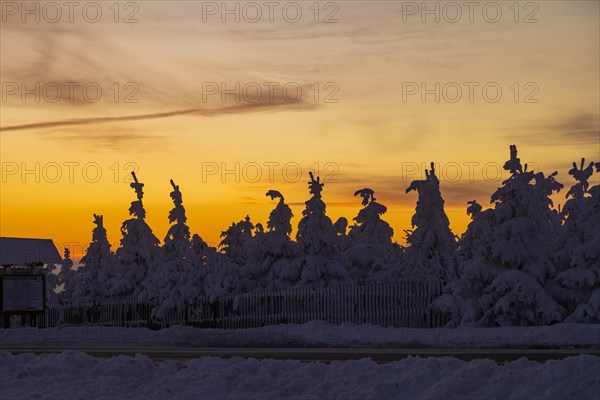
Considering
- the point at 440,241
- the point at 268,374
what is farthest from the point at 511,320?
the point at 268,374

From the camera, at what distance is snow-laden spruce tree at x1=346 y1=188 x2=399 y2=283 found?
50487mm

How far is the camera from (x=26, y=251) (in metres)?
57.3

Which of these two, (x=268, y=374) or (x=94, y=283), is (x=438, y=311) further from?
(x=94, y=283)

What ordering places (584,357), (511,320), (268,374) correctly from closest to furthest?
1. (584,357)
2. (268,374)
3. (511,320)

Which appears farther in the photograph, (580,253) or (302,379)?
(580,253)

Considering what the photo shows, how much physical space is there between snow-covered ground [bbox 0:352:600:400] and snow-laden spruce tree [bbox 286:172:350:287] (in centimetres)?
2634

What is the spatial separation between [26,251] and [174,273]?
9.09 meters

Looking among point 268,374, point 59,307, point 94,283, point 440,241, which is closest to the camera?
point 268,374

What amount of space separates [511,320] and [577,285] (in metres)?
2.74

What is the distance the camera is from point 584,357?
47.2 ft

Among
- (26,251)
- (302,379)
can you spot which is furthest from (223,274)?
(302,379)

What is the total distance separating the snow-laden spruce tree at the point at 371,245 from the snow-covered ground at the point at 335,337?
13.8 meters

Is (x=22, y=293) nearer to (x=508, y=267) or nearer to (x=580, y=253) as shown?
(x=508, y=267)

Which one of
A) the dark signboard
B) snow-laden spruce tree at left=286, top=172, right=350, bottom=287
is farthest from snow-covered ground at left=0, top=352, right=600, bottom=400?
the dark signboard
